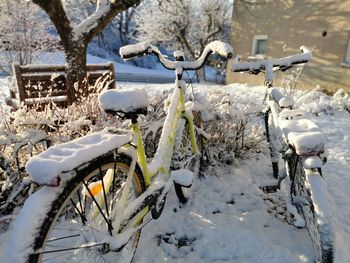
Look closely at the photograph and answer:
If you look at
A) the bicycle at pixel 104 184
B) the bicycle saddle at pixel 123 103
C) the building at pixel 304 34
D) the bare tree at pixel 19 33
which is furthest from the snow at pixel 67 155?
the bare tree at pixel 19 33

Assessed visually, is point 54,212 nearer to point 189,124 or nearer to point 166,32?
point 189,124

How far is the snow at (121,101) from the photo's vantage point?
160 centimetres

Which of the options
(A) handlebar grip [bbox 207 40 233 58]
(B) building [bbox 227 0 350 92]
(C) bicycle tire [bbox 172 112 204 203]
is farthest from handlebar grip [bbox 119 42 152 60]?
(B) building [bbox 227 0 350 92]

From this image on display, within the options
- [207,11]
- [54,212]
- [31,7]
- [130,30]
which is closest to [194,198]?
[54,212]

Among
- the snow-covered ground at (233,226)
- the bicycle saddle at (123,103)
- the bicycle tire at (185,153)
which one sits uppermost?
the bicycle saddle at (123,103)

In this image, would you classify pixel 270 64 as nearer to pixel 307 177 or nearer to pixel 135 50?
pixel 135 50

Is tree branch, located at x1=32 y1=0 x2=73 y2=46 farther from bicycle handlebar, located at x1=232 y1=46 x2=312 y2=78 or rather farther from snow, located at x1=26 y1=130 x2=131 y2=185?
snow, located at x1=26 y1=130 x2=131 y2=185

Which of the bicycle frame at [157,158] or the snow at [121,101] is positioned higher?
the snow at [121,101]

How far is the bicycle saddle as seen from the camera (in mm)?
1599

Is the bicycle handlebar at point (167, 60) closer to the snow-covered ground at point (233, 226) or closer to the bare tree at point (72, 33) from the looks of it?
the snow-covered ground at point (233, 226)

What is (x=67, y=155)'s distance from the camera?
129cm

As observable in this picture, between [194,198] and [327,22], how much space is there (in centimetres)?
972

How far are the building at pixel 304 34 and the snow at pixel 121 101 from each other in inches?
324

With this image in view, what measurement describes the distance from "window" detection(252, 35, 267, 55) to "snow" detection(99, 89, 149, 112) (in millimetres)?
11865
